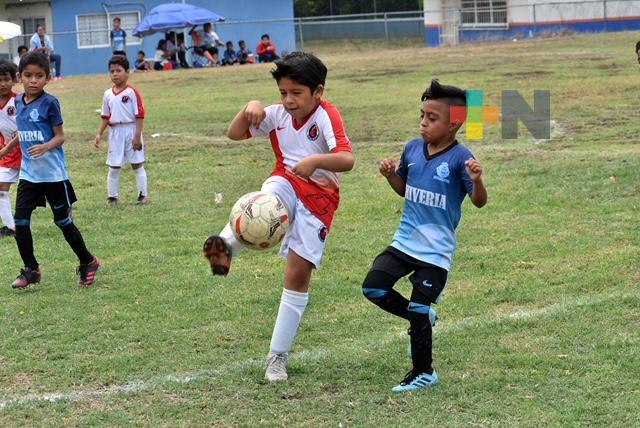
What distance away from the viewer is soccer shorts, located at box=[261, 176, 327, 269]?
5.21 metres

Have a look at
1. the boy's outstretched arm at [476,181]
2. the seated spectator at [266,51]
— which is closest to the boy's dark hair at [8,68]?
the boy's outstretched arm at [476,181]

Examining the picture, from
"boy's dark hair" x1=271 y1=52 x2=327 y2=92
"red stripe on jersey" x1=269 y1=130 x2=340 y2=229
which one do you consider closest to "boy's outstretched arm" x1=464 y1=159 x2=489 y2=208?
"red stripe on jersey" x1=269 y1=130 x2=340 y2=229

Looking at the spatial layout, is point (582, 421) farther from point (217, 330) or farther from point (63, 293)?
point (63, 293)

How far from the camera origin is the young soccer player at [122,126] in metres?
11.2

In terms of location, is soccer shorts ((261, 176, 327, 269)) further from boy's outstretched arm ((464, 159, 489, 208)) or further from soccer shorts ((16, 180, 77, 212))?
soccer shorts ((16, 180, 77, 212))

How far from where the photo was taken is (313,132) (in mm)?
5281

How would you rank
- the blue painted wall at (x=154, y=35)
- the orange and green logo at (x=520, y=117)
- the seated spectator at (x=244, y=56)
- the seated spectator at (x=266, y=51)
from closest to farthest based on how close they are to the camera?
1. the orange and green logo at (x=520, y=117)
2. the seated spectator at (x=244, y=56)
3. the seated spectator at (x=266, y=51)
4. the blue painted wall at (x=154, y=35)

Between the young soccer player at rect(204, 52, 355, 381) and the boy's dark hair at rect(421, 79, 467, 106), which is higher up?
the boy's dark hair at rect(421, 79, 467, 106)

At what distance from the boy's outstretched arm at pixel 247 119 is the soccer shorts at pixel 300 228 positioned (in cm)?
31

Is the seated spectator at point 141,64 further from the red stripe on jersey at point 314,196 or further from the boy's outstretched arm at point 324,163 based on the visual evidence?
the boy's outstretched arm at point 324,163

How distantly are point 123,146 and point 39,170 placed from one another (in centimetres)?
390

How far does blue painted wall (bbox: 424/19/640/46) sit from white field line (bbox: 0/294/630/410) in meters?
35.9

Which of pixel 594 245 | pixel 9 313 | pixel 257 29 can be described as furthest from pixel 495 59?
pixel 9 313

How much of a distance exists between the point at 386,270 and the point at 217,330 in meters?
1.54
